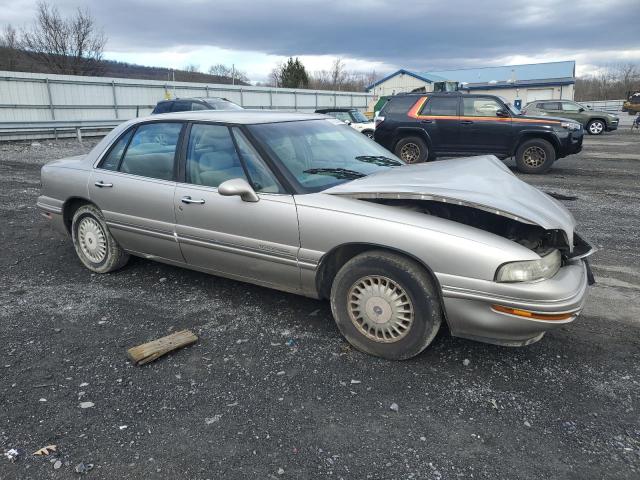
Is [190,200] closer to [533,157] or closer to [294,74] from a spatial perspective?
[533,157]

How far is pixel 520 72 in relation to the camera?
5072 centimetres

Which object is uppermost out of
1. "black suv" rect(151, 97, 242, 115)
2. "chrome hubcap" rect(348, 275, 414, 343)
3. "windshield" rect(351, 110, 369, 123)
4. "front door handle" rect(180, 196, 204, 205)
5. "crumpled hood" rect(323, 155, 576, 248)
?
"black suv" rect(151, 97, 242, 115)

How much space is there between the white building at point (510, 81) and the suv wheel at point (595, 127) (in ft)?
60.2

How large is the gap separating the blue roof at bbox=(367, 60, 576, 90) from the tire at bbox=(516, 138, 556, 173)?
40.7 m

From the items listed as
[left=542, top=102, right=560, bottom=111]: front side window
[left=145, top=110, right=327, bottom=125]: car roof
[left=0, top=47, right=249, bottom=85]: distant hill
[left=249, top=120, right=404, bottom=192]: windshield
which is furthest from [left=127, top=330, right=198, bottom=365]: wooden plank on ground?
[left=0, top=47, right=249, bottom=85]: distant hill

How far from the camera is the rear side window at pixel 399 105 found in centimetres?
1214

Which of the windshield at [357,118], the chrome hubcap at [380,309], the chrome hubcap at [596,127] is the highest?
the windshield at [357,118]

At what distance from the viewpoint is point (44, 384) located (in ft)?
9.69

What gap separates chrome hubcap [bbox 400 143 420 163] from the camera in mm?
12148

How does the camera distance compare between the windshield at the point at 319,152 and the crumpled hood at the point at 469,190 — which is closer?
the crumpled hood at the point at 469,190

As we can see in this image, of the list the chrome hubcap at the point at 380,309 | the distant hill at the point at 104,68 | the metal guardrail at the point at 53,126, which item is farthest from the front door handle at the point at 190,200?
the distant hill at the point at 104,68

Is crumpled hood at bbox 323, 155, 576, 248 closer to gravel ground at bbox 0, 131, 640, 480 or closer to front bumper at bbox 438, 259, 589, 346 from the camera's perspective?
front bumper at bbox 438, 259, 589, 346

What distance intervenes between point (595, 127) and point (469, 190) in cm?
2565

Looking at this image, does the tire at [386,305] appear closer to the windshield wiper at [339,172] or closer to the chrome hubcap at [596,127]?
the windshield wiper at [339,172]
